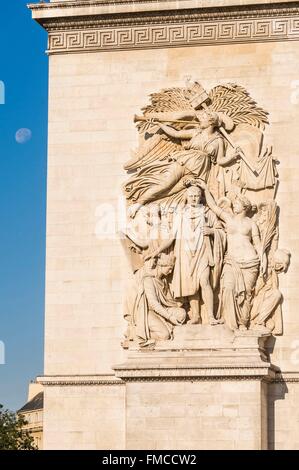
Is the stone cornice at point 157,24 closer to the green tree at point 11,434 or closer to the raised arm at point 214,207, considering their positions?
the raised arm at point 214,207

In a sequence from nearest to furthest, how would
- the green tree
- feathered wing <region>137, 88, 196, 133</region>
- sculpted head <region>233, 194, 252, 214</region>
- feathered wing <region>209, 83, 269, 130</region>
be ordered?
sculpted head <region>233, 194, 252, 214</region> < feathered wing <region>209, 83, 269, 130</region> < feathered wing <region>137, 88, 196, 133</region> < the green tree

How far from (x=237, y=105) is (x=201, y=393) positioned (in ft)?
14.1

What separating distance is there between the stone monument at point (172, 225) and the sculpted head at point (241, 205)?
0.08 feet

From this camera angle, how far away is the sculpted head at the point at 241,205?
71.9ft

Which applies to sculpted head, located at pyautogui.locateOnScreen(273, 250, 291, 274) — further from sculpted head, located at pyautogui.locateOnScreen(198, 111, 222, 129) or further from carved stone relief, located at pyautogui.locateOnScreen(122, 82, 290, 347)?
sculpted head, located at pyautogui.locateOnScreen(198, 111, 222, 129)

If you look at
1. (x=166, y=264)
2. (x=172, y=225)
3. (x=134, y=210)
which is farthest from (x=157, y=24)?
(x=166, y=264)

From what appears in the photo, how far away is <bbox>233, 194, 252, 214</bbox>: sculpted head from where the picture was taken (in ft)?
71.9

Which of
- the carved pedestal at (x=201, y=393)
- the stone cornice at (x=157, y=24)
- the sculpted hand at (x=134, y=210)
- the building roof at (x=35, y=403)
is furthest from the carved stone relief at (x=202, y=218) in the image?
the building roof at (x=35, y=403)

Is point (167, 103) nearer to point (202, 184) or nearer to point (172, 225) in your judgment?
point (202, 184)

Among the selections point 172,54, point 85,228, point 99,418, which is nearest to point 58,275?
point 85,228

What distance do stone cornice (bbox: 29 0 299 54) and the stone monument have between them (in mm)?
21

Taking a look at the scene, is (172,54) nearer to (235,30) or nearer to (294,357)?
(235,30)

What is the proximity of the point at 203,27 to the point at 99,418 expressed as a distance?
601cm

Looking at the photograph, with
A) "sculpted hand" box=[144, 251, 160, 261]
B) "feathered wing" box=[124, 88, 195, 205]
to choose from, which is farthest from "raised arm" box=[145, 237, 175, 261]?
"feathered wing" box=[124, 88, 195, 205]
